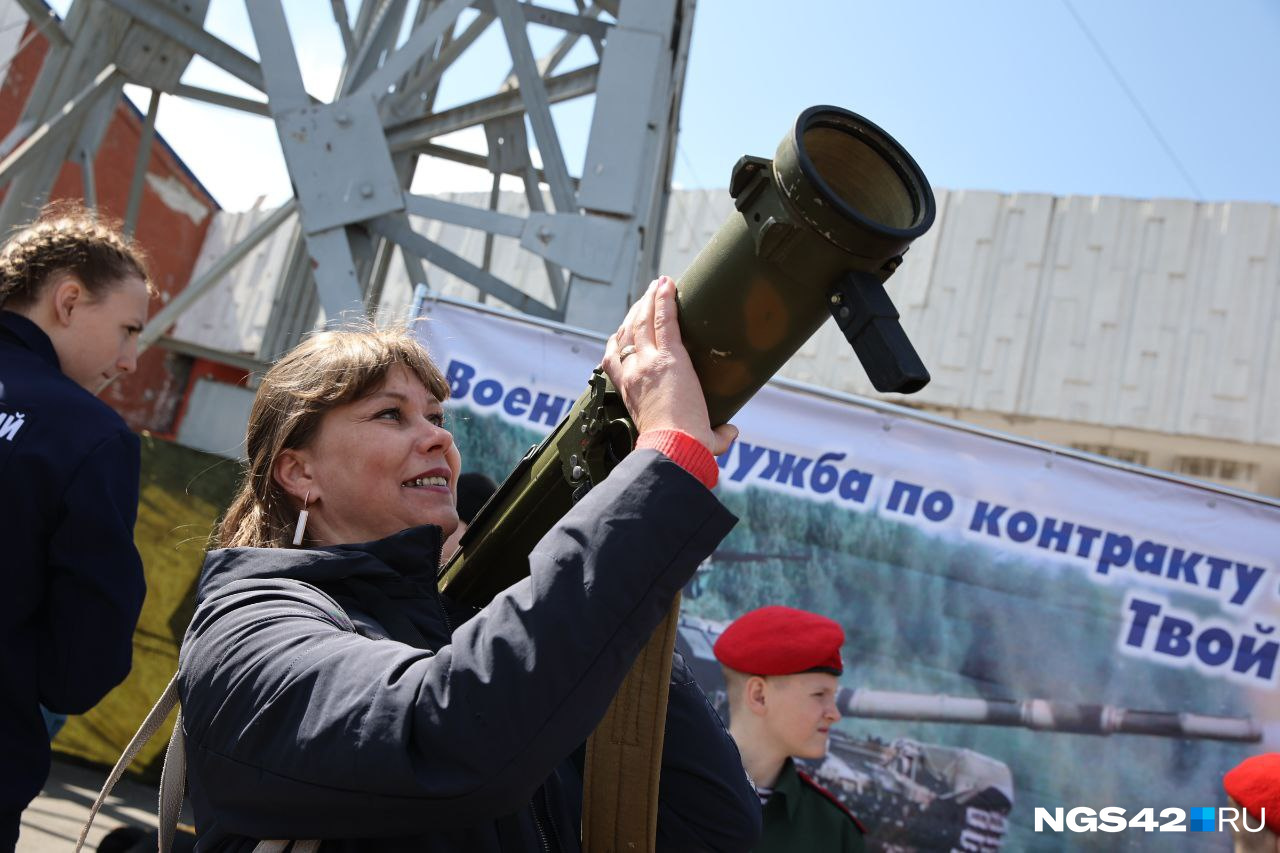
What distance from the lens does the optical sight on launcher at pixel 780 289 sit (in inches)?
42.8

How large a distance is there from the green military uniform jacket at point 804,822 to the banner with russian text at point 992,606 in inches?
23.9

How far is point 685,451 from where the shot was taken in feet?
3.53

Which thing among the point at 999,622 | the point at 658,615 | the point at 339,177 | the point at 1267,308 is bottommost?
the point at 658,615

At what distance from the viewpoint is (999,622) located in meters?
3.55

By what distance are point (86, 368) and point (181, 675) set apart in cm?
134

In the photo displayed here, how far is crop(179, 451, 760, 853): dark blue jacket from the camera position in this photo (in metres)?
0.96

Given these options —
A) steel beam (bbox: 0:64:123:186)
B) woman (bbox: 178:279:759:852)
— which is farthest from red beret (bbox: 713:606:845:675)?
steel beam (bbox: 0:64:123:186)

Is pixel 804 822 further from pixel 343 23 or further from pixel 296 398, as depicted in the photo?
pixel 343 23

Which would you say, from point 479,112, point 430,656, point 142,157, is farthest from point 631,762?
point 142,157

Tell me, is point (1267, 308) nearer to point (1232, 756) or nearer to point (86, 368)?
point (1232, 756)

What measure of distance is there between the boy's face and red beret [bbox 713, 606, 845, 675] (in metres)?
0.03

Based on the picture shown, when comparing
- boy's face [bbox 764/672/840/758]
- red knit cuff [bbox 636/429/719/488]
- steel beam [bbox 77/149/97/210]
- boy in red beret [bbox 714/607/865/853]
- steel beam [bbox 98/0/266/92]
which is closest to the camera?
red knit cuff [bbox 636/429/719/488]

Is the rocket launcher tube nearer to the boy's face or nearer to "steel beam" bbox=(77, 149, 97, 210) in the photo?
the boy's face

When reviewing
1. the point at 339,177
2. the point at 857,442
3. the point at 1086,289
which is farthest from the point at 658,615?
the point at 1086,289
